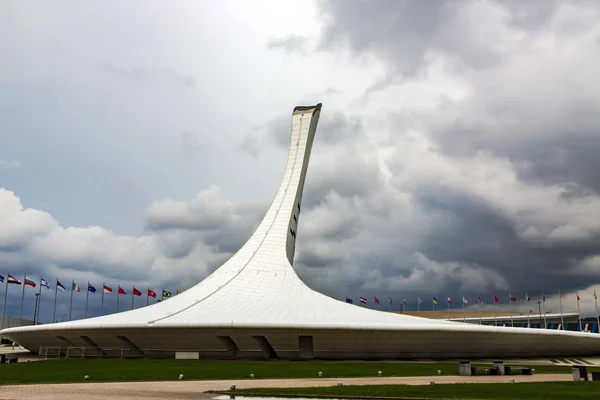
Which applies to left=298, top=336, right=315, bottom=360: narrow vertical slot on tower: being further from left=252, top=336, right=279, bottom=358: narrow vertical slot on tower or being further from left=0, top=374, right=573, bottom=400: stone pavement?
left=0, top=374, right=573, bottom=400: stone pavement

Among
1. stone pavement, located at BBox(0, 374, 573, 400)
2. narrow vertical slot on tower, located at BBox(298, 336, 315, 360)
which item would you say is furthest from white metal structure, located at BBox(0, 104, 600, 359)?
stone pavement, located at BBox(0, 374, 573, 400)

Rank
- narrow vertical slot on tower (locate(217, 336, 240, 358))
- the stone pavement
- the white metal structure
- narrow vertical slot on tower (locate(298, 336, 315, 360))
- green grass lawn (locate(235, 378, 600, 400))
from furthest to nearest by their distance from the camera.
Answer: narrow vertical slot on tower (locate(298, 336, 315, 360)) < narrow vertical slot on tower (locate(217, 336, 240, 358)) < the white metal structure < the stone pavement < green grass lawn (locate(235, 378, 600, 400))

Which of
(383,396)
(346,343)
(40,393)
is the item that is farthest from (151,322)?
(383,396)

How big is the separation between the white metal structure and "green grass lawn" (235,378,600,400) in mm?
10844

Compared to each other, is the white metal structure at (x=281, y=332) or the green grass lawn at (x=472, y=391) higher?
the white metal structure at (x=281, y=332)

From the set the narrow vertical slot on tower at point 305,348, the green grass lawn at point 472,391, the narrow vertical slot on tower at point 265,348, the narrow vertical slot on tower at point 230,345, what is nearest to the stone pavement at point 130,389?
the green grass lawn at point 472,391

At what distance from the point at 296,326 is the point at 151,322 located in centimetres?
634

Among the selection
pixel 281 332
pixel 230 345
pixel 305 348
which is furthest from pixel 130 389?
pixel 305 348

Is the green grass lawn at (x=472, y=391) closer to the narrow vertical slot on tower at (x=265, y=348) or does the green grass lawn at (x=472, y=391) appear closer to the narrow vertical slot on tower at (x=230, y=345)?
the narrow vertical slot on tower at (x=265, y=348)

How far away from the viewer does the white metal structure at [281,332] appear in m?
22.8

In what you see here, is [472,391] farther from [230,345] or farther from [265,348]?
[230,345]

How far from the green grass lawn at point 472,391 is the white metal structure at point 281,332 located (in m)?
10.8

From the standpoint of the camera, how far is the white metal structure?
2278cm

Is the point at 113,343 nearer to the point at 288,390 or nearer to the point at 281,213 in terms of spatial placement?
the point at 281,213
